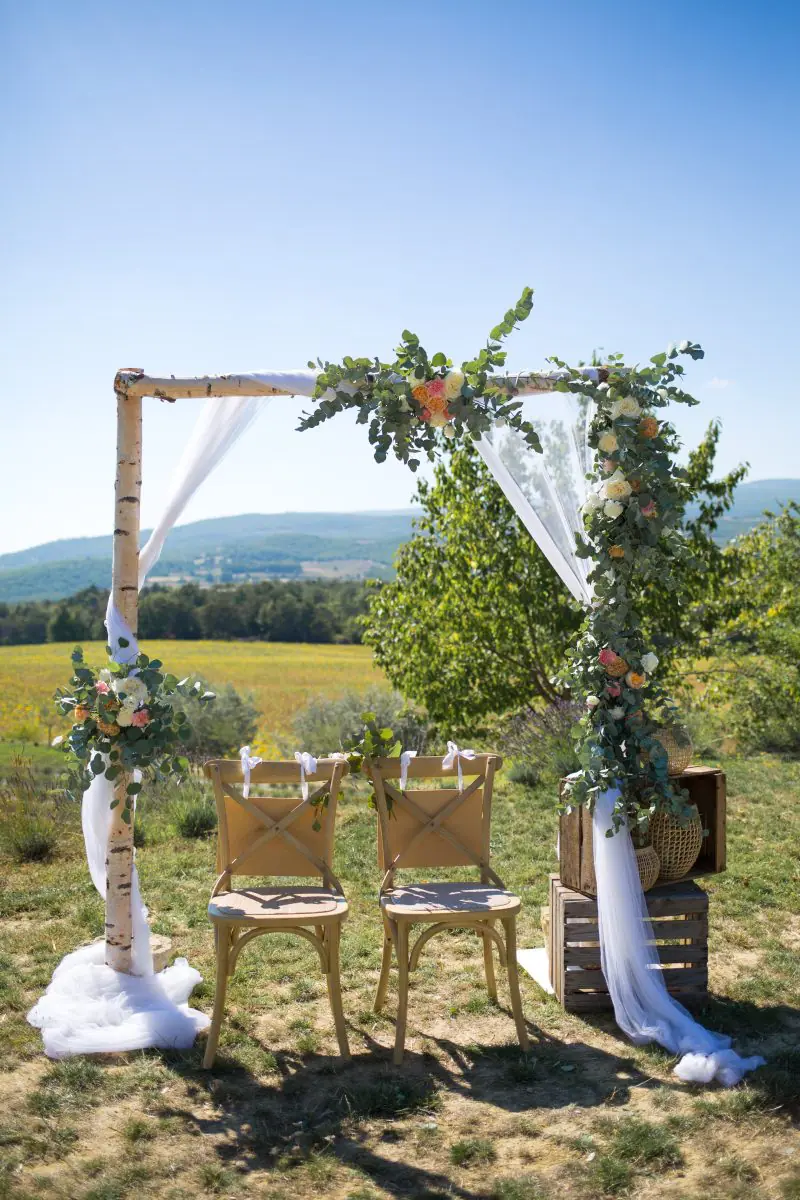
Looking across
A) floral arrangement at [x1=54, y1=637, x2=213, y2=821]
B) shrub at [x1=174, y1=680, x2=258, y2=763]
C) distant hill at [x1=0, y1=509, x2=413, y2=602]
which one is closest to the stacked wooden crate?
floral arrangement at [x1=54, y1=637, x2=213, y2=821]

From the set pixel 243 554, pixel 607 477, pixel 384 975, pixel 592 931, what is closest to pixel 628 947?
pixel 592 931

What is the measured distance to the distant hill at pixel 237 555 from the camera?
4341 cm

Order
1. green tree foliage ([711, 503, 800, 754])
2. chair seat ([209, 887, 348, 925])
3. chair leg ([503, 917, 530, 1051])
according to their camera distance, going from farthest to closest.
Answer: green tree foliage ([711, 503, 800, 754]) → chair leg ([503, 917, 530, 1051]) → chair seat ([209, 887, 348, 925])

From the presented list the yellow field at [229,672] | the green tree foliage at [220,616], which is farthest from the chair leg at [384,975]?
the green tree foliage at [220,616]

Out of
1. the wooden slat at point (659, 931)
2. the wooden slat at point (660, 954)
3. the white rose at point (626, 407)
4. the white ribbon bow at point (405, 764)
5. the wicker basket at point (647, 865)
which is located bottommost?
the wooden slat at point (660, 954)

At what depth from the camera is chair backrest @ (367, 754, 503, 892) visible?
Answer: 4.20 meters

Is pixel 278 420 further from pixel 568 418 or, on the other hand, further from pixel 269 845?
pixel 269 845

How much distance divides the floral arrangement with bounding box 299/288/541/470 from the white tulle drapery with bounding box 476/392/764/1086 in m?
0.27

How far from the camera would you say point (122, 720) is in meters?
3.87

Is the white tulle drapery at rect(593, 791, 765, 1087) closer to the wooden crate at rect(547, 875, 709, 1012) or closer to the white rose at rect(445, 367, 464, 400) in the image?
the wooden crate at rect(547, 875, 709, 1012)

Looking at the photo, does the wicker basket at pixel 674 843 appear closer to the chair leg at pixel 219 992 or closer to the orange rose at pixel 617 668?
the orange rose at pixel 617 668

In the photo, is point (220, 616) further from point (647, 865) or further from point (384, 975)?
point (647, 865)

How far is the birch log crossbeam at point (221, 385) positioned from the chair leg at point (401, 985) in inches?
83.8

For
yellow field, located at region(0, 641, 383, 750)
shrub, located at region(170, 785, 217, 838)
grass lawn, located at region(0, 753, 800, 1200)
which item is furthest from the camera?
yellow field, located at region(0, 641, 383, 750)
